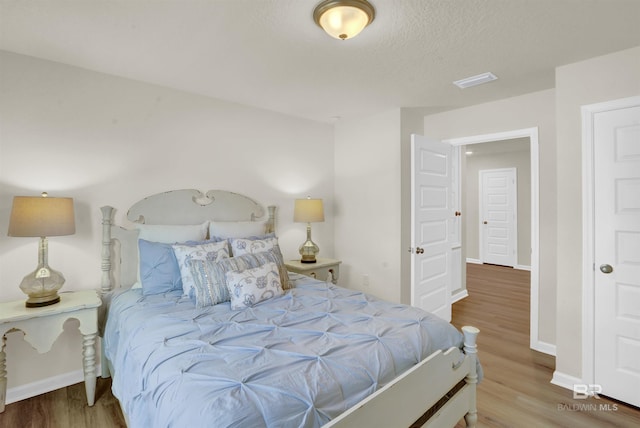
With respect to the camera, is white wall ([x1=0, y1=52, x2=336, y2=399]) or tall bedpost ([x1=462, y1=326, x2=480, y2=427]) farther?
white wall ([x1=0, y1=52, x2=336, y2=399])

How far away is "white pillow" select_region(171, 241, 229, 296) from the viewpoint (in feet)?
7.20

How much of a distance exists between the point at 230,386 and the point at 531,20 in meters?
2.41

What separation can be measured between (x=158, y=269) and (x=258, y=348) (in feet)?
4.24

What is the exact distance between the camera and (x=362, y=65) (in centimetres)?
240

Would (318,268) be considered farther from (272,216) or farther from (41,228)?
(41,228)

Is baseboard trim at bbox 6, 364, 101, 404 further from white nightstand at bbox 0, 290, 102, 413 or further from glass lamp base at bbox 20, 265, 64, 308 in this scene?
glass lamp base at bbox 20, 265, 64, 308

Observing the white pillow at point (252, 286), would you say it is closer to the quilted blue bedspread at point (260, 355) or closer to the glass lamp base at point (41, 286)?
the quilted blue bedspread at point (260, 355)

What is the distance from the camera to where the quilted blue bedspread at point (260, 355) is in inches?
42.4

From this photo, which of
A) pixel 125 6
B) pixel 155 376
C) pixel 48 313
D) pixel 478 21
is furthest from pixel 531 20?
pixel 48 313

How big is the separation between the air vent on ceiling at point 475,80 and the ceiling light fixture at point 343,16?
1.32m

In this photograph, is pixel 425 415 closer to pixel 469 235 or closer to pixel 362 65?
pixel 362 65

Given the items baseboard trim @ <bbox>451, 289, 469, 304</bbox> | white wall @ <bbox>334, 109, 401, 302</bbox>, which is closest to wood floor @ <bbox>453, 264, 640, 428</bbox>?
baseboard trim @ <bbox>451, 289, 469, 304</bbox>

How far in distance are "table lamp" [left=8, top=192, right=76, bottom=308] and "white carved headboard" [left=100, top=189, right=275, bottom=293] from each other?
14.1 inches

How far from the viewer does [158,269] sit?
7.61 feet
